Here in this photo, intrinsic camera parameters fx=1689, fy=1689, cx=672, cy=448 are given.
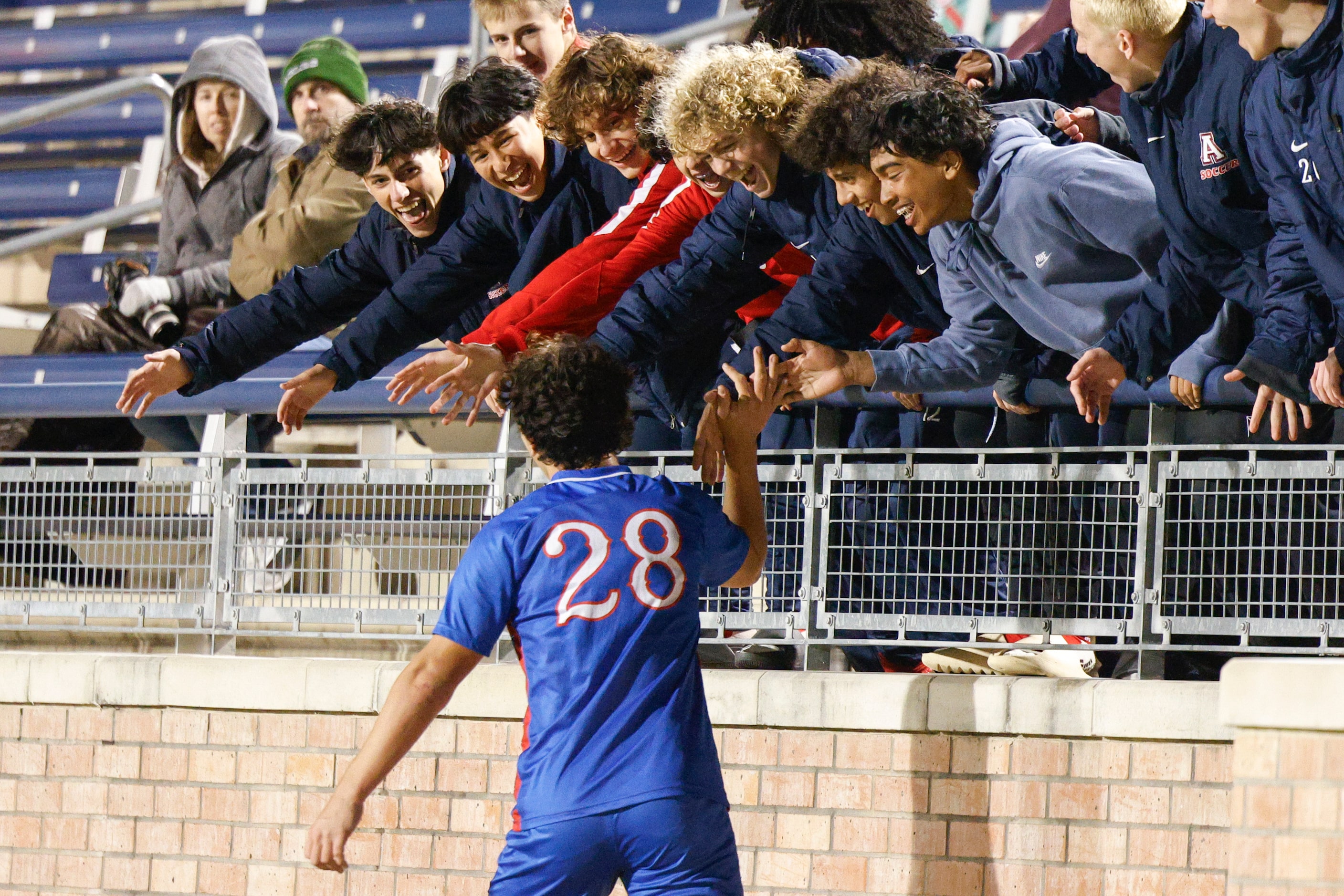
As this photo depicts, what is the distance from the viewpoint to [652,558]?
322 cm

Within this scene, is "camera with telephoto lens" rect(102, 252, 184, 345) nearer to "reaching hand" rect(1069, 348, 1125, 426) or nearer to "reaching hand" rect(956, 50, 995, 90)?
"reaching hand" rect(956, 50, 995, 90)

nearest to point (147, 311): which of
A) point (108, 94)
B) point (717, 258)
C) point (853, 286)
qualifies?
point (108, 94)

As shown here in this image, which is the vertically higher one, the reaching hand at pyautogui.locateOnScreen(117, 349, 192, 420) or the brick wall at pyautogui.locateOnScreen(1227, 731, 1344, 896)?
the reaching hand at pyautogui.locateOnScreen(117, 349, 192, 420)

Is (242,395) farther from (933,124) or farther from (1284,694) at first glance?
(1284,694)

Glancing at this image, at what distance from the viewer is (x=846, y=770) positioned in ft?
14.3

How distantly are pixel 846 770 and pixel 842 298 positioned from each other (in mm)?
1218

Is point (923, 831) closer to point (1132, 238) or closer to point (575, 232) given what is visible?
point (1132, 238)

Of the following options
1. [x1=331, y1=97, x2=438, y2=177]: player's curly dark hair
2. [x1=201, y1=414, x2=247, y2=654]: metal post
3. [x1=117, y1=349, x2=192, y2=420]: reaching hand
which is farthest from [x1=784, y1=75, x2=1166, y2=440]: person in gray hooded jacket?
[x1=117, y1=349, x2=192, y2=420]: reaching hand

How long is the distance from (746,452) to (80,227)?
5.71 m

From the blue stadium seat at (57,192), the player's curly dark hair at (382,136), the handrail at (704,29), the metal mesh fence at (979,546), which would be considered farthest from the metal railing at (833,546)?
the blue stadium seat at (57,192)

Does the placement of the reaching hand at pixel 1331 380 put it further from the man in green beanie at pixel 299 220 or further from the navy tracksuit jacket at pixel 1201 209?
the man in green beanie at pixel 299 220

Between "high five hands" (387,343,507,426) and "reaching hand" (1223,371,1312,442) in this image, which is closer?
"reaching hand" (1223,371,1312,442)

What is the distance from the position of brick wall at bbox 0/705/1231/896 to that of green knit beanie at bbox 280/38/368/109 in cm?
287

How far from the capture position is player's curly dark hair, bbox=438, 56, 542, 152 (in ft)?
15.4
